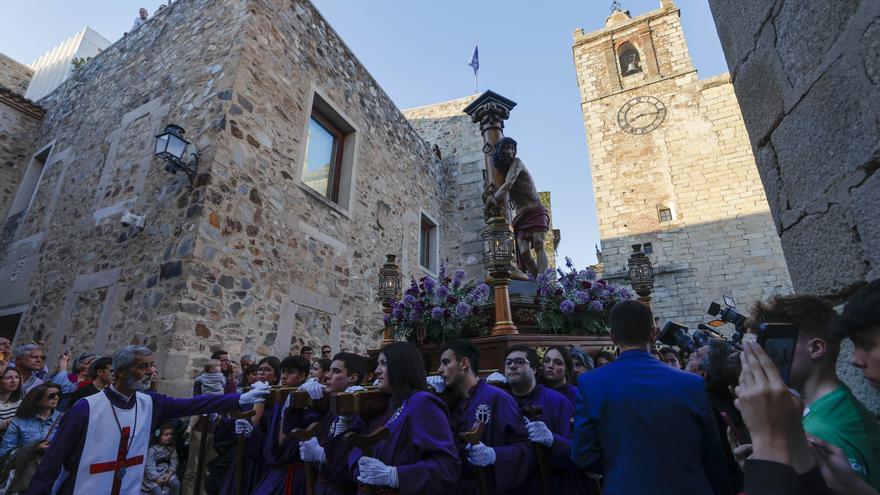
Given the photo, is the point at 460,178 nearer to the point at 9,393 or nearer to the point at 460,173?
the point at 460,173

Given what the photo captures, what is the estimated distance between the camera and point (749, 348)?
2.68 feet

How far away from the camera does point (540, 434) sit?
7.40 ft

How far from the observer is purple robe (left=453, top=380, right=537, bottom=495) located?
216 cm

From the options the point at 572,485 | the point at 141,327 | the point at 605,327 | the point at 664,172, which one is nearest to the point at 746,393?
the point at 572,485

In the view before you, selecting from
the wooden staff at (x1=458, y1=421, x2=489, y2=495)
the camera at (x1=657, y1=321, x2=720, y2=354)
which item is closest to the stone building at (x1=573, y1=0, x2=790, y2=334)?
the camera at (x1=657, y1=321, x2=720, y2=354)

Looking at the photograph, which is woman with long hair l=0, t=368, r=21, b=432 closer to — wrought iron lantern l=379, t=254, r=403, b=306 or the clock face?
wrought iron lantern l=379, t=254, r=403, b=306

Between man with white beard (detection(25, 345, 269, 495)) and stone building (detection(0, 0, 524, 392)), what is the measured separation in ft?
6.92

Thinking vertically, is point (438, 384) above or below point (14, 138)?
below

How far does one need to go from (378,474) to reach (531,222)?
3.91 m

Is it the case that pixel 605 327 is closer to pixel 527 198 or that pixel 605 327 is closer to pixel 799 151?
pixel 527 198

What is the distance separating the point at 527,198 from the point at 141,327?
5.01 metres

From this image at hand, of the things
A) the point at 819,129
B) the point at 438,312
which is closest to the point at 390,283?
the point at 438,312

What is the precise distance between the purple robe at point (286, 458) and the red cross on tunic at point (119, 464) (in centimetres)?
76

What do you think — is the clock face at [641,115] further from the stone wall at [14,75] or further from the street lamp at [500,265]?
the stone wall at [14,75]
